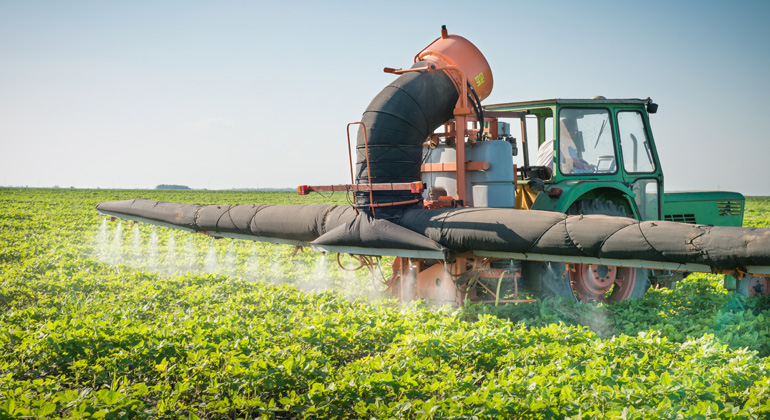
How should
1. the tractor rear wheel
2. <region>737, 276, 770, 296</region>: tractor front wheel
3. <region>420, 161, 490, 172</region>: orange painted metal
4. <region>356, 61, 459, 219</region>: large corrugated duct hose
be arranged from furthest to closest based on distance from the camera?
<region>737, 276, 770, 296</region>: tractor front wheel, the tractor rear wheel, <region>420, 161, 490, 172</region>: orange painted metal, <region>356, 61, 459, 219</region>: large corrugated duct hose

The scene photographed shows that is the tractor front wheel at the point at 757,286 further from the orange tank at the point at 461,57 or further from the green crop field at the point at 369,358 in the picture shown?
the orange tank at the point at 461,57

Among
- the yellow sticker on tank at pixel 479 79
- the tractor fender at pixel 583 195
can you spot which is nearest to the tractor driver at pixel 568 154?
the tractor fender at pixel 583 195

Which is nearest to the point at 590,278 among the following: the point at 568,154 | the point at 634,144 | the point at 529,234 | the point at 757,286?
the point at 568,154

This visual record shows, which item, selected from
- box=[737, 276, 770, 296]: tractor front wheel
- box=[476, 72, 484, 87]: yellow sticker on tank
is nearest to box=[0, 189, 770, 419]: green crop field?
box=[737, 276, 770, 296]: tractor front wheel

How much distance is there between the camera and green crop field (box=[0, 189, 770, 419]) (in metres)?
3.79

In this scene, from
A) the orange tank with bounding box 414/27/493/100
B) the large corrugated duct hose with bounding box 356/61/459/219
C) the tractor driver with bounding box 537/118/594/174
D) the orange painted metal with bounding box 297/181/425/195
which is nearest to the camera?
the orange painted metal with bounding box 297/181/425/195

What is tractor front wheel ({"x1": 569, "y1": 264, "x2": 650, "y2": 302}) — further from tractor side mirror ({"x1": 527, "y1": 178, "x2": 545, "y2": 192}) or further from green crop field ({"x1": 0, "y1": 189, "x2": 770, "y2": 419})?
tractor side mirror ({"x1": 527, "y1": 178, "x2": 545, "y2": 192})

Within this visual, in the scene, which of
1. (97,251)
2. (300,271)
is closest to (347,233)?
(300,271)

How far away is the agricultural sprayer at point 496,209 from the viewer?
5273 millimetres

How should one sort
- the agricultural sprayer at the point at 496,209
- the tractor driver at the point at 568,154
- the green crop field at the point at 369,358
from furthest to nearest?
the tractor driver at the point at 568,154 < the agricultural sprayer at the point at 496,209 < the green crop field at the point at 369,358

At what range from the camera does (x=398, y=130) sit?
6414mm

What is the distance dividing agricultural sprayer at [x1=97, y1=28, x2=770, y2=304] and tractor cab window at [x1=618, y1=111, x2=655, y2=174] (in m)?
0.02

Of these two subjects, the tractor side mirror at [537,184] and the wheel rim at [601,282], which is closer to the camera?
the tractor side mirror at [537,184]

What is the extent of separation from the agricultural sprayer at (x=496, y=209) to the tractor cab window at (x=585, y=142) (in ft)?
0.06
